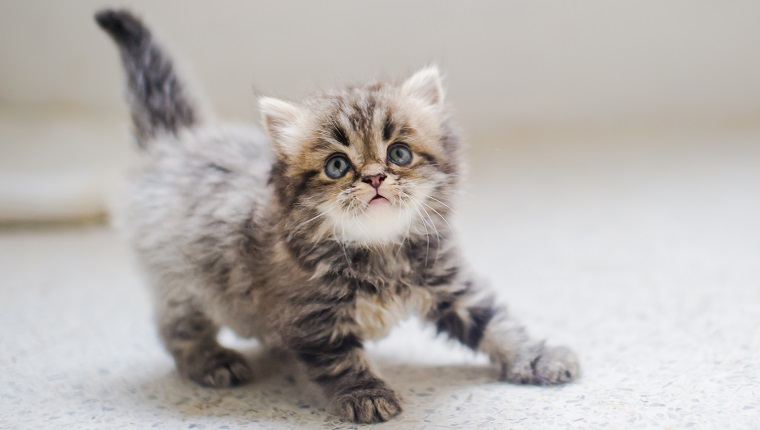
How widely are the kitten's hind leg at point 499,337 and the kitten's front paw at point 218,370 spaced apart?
1.47 ft

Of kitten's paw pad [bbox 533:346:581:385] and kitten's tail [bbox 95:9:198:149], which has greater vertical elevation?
kitten's tail [bbox 95:9:198:149]

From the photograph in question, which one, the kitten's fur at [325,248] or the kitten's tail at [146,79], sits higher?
the kitten's tail at [146,79]

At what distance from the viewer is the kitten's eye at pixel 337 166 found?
1.43 m

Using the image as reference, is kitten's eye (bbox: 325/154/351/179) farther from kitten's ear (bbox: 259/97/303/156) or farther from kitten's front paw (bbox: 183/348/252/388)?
kitten's front paw (bbox: 183/348/252/388)

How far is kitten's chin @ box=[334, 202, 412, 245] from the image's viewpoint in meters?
1.41

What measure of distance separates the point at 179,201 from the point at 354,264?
480 mm

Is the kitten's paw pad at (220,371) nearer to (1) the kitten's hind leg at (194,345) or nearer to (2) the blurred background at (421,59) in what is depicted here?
(1) the kitten's hind leg at (194,345)

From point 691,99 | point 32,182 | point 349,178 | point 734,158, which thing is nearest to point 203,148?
point 349,178

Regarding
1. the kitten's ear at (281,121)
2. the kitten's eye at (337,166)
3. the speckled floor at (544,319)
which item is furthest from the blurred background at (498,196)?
the kitten's eye at (337,166)

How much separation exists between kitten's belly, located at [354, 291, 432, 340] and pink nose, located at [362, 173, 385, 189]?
0.25 metres

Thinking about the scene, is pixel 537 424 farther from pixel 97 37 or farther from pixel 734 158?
pixel 97 37

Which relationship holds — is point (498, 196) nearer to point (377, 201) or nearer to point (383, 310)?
point (383, 310)

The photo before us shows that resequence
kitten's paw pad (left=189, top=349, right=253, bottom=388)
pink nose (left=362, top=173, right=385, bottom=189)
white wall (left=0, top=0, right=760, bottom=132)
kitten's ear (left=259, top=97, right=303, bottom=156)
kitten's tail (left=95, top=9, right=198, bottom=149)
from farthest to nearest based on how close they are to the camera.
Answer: white wall (left=0, top=0, right=760, bottom=132), kitten's tail (left=95, top=9, right=198, bottom=149), kitten's paw pad (left=189, top=349, right=253, bottom=388), kitten's ear (left=259, top=97, right=303, bottom=156), pink nose (left=362, top=173, right=385, bottom=189)

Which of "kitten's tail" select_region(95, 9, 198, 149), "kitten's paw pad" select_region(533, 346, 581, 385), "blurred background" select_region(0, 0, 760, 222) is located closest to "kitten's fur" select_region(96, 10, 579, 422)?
"kitten's paw pad" select_region(533, 346, 581, 385)
